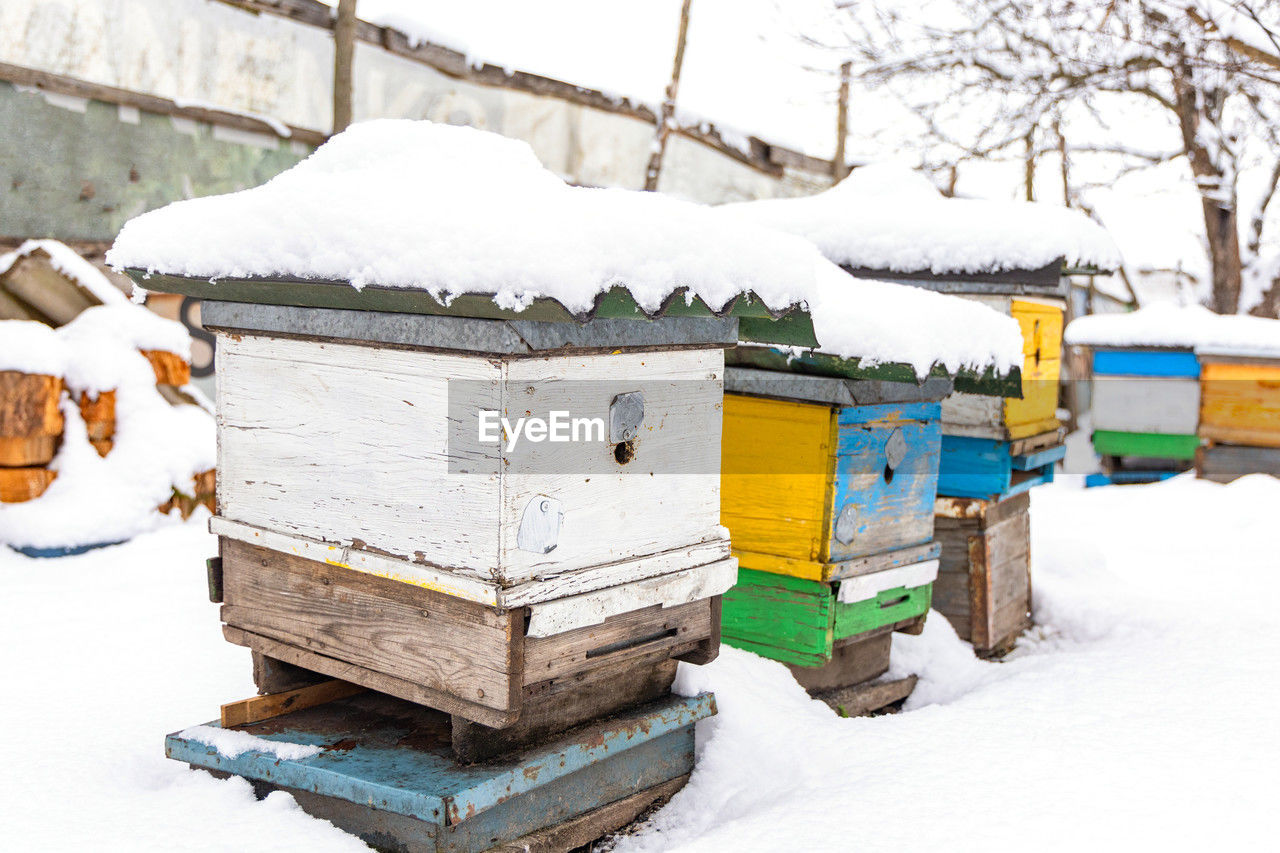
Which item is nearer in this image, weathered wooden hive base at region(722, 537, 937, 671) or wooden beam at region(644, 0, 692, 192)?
weathered wooden hive base at region(722, 537, 937, 671)

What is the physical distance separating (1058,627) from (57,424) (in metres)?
4.50

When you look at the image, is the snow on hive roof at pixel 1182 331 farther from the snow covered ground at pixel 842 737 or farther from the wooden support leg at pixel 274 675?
the wooden support leg at pixel 274 675

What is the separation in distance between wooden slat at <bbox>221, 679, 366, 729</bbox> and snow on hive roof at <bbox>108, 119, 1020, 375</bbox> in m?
0.99

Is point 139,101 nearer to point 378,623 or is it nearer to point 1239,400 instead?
point 378,623

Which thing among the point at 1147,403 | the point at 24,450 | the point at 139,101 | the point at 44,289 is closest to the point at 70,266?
the point at 44,289

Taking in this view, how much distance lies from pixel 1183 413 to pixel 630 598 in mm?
7496

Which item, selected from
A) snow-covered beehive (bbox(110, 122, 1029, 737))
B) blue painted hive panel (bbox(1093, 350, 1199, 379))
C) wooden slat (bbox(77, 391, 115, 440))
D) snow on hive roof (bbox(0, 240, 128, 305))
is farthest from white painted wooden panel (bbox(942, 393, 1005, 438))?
blue painted hive panel (bbox(1093, 350, 1199, 379))

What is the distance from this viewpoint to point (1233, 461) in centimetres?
755

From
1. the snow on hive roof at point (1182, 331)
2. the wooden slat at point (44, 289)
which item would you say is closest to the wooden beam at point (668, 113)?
the snow on hive roof at point (1182, 331)

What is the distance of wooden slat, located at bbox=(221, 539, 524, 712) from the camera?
204 centimetres

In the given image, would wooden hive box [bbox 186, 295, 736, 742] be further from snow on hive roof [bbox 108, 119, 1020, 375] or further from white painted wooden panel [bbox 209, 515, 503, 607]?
snow on hive roof [bbox 108, 119, 1020, 375]

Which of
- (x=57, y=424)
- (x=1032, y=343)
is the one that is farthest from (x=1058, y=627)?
(x=57, y=424)

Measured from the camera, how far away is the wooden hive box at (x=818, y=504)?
3.02m

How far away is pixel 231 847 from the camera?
6.75 ft
